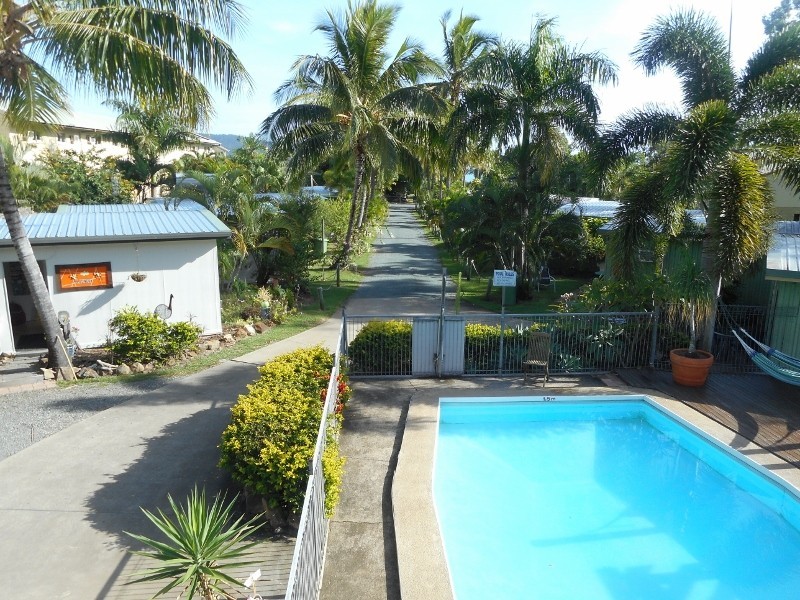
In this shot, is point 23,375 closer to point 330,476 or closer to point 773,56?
point 330,476

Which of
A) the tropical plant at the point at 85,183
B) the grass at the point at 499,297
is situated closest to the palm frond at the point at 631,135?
A: the grass at the point at 499,297

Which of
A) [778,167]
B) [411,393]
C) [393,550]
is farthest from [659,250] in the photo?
[393,550]

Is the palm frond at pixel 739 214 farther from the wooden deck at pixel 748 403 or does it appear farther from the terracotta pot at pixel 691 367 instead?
the wooden deck at pixel 748 403

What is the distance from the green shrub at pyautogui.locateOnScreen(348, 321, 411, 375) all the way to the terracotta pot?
546cm

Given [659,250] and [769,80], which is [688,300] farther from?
[769,80]

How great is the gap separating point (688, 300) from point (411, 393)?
5689 millimetres

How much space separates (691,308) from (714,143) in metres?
3.17

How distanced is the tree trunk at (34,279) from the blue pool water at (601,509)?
26.3 ft

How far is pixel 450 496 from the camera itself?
844cm

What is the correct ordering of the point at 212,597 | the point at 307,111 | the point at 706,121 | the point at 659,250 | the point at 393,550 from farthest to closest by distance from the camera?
the point at 307,111
the point at 659,250
the point at 706,121
the point at 393,550
the point at 212,597

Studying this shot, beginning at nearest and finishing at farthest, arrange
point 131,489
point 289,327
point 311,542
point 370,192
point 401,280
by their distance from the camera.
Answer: point 311,542 < point 131,489 < point 289,327 < point 401,280 < point 370,192

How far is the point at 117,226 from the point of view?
13.9m

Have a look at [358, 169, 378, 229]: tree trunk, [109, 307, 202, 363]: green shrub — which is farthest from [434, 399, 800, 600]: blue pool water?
[358, 169, 378, 229]: tree trunk

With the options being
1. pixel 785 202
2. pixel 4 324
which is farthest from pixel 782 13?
pixel 4 324
